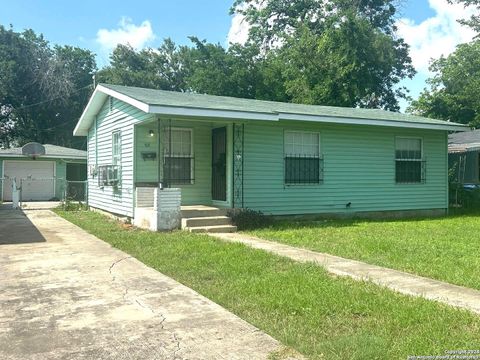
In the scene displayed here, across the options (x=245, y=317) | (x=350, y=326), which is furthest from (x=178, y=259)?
(x=350, y=326)

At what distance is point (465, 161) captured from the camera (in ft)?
63.0

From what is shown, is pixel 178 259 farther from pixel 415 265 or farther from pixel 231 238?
pixel 415 265

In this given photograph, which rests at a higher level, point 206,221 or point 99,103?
point 99,103

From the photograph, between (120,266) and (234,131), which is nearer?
(120,266)

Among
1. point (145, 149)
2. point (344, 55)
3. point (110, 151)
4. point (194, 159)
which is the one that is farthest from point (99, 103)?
point (344, 55)

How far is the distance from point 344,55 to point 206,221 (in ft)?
64.1

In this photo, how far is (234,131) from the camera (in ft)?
37.3

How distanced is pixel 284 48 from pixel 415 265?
27.7 metres

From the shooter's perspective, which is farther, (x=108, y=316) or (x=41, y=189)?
(x=41, y=189)

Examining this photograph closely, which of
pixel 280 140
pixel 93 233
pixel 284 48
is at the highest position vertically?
pixel 284 48

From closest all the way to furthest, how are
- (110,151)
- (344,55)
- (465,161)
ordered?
(110,151), (465,161), (344,55)

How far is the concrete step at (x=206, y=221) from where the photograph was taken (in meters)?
10.1

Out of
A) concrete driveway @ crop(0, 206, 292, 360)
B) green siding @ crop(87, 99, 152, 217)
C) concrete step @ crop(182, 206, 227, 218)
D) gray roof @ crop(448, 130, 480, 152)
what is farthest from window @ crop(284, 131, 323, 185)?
gray roof @ crop(448, 130, 480, 152)

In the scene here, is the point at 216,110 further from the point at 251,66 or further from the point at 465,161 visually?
the point at 251,66
